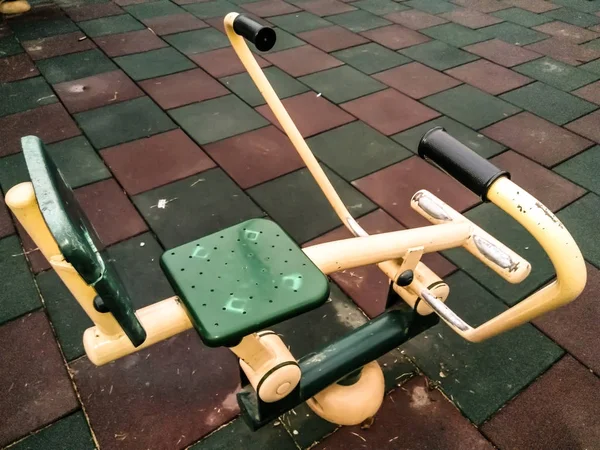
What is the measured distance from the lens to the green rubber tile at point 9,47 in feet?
13.5

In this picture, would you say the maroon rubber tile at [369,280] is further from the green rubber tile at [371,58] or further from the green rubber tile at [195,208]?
the green rubber tile at [371,58]

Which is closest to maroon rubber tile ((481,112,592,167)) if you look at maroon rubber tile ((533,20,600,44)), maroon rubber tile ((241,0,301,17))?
maroon rubber tile ((533,20,600,44))

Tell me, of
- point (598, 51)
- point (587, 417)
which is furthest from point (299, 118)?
point (598, 51)

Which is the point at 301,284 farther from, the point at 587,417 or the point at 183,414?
the point at 587,417

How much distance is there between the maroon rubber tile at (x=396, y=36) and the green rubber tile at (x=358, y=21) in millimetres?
101

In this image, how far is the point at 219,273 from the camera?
3.41ft

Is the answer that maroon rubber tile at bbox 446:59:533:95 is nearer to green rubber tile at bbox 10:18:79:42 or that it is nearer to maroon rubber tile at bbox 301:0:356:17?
maroon rubber tile at bbox 301:0:356:17

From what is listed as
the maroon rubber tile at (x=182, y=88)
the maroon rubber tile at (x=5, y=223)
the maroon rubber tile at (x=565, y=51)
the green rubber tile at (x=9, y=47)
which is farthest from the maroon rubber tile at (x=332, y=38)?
the maroon rubber tile at (x=5, y=223)

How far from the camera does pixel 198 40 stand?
438 centimetres

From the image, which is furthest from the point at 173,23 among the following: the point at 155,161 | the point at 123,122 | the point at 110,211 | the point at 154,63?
the point at 110,211

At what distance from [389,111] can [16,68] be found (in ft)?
10.3

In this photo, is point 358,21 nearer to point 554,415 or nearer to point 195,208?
point 195,208

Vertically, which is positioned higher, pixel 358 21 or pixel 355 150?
pixel 358 21

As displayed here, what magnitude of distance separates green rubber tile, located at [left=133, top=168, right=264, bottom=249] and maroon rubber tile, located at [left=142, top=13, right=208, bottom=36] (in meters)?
2.39
